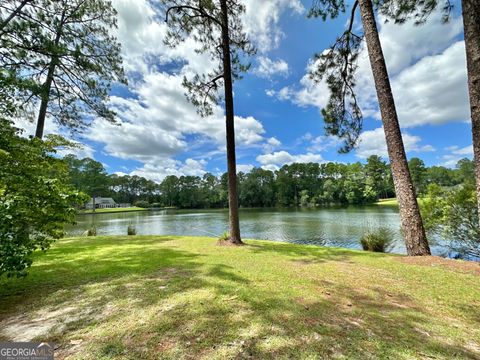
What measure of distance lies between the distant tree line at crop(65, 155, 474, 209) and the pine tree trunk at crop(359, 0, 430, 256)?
51.6 meters

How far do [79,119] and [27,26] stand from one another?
3424mm

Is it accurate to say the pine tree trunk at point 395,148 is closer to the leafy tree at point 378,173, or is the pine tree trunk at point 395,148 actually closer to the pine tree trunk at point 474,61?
the pine tree trunk at point 474,61

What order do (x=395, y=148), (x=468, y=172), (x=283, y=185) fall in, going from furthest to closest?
(x=283, y=185)
(x=468, y=172)
(x=395, y=148)

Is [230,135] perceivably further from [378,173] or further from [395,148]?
[378,173]

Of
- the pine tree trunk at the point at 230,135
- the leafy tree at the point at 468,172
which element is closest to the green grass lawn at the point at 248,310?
the pine tree trunk at the point at 230,135

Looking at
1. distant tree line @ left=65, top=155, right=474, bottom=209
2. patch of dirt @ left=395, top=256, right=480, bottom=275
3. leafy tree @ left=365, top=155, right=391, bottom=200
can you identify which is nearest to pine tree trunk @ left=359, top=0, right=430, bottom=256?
patch of dirt @ left=395, top=256, right=480, bottom=275

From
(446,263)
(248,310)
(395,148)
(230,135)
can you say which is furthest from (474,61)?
(230,135)

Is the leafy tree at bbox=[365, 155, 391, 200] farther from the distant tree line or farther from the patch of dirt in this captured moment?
the patch of dirt

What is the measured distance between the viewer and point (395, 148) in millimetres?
5234

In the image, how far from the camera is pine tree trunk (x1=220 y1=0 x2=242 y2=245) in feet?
23.9

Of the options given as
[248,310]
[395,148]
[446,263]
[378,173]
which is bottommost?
[446,263]

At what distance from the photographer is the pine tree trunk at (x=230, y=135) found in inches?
287

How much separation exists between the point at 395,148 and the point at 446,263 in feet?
8.02

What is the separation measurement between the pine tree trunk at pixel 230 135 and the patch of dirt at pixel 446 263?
422cm
